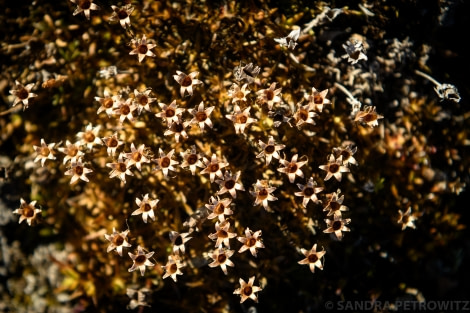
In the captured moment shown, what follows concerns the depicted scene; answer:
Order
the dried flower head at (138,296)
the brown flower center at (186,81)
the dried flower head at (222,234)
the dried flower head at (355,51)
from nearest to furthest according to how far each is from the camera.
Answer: the dried flower head at (222,234), the brown flower center at (186,81), the dried flower head at (355,51), the dried flower head at (138,296)

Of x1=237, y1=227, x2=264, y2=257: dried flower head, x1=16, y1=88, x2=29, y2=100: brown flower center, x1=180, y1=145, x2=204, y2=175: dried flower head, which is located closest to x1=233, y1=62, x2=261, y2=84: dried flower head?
x1=180, y1=145, x2=204, y2=175: dried flower head

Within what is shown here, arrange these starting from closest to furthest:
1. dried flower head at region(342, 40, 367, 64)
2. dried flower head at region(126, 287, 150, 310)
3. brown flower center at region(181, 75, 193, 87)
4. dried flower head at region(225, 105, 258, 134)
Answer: dried flower head at region(225, 105, 258, 134) → brown flower center at region(181, 75, 193, 87) → dried flower head at region(342, 40, 367, 64) → dried flower head at region(126, 287, 150, 310)

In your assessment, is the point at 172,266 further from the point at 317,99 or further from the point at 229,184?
the point at 317,99

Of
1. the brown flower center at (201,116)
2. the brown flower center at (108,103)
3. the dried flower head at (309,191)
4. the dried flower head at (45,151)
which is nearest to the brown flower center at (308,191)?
the dried flower head at (309,191)

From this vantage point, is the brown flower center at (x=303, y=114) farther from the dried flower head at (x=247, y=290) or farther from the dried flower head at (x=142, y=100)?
the dried flower head at (x=247, y=290)

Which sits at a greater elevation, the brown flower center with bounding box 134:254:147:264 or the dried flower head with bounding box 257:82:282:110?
the dried flower head with bounding box 257:82:282:110

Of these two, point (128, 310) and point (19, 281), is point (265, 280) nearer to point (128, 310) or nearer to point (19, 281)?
point (128, 310)

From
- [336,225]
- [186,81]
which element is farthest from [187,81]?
[336,225]

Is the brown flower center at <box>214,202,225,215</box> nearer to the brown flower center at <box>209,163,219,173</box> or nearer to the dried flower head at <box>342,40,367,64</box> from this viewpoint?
the brown flower center at <box>209,163,219,173</box>
